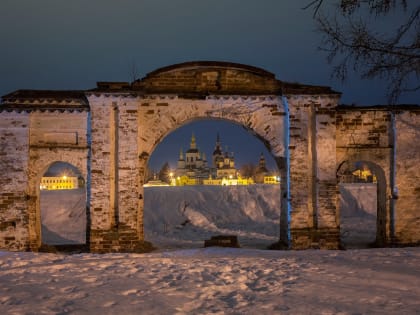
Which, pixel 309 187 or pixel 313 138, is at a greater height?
pixel 313 138

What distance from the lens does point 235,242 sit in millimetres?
10930

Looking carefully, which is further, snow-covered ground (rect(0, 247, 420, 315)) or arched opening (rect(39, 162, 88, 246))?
arched opening (rect(39, 162, 88, 246))

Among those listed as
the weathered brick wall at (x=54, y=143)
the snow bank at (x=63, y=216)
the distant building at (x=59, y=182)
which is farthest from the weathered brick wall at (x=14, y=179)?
the distant building at (x=59, y=182)

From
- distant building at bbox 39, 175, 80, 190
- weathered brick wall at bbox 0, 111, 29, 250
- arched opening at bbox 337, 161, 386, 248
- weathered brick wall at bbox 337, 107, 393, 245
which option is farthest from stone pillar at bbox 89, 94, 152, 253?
distant building at bbox 39, 175, 80, 190

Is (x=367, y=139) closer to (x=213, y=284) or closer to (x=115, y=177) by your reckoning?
(x=115, y=177)

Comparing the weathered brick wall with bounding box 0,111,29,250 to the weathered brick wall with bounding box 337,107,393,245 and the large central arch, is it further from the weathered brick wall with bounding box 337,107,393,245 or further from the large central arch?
the weathered brick wall with bounding box 337,107,393,245

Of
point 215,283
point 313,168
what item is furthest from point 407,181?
point 215,283

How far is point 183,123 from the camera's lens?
10.9m

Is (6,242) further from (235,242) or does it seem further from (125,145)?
(235,242)

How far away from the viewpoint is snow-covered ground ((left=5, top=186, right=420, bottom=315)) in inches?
170

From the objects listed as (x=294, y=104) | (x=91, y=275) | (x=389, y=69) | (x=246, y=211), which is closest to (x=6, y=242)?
(x=91, y=275)

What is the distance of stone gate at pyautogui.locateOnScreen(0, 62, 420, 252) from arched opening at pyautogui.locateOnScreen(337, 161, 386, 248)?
165 millimetres

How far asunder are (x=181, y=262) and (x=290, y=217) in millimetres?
4398

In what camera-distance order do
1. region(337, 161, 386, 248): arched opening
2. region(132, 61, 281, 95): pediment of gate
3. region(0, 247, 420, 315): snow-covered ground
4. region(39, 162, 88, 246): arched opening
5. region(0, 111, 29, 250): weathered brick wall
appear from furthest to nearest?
1. region(39, 162, 88, 246): arched opening
2. region(337, 161, 386, 248): arched opening
3. region(132, 61, 281, 95): pediment of gate
4. region(0, 111, 29, 250): weathered brick wall
5. region(0, 247, 420, 315): snow-covered ground
